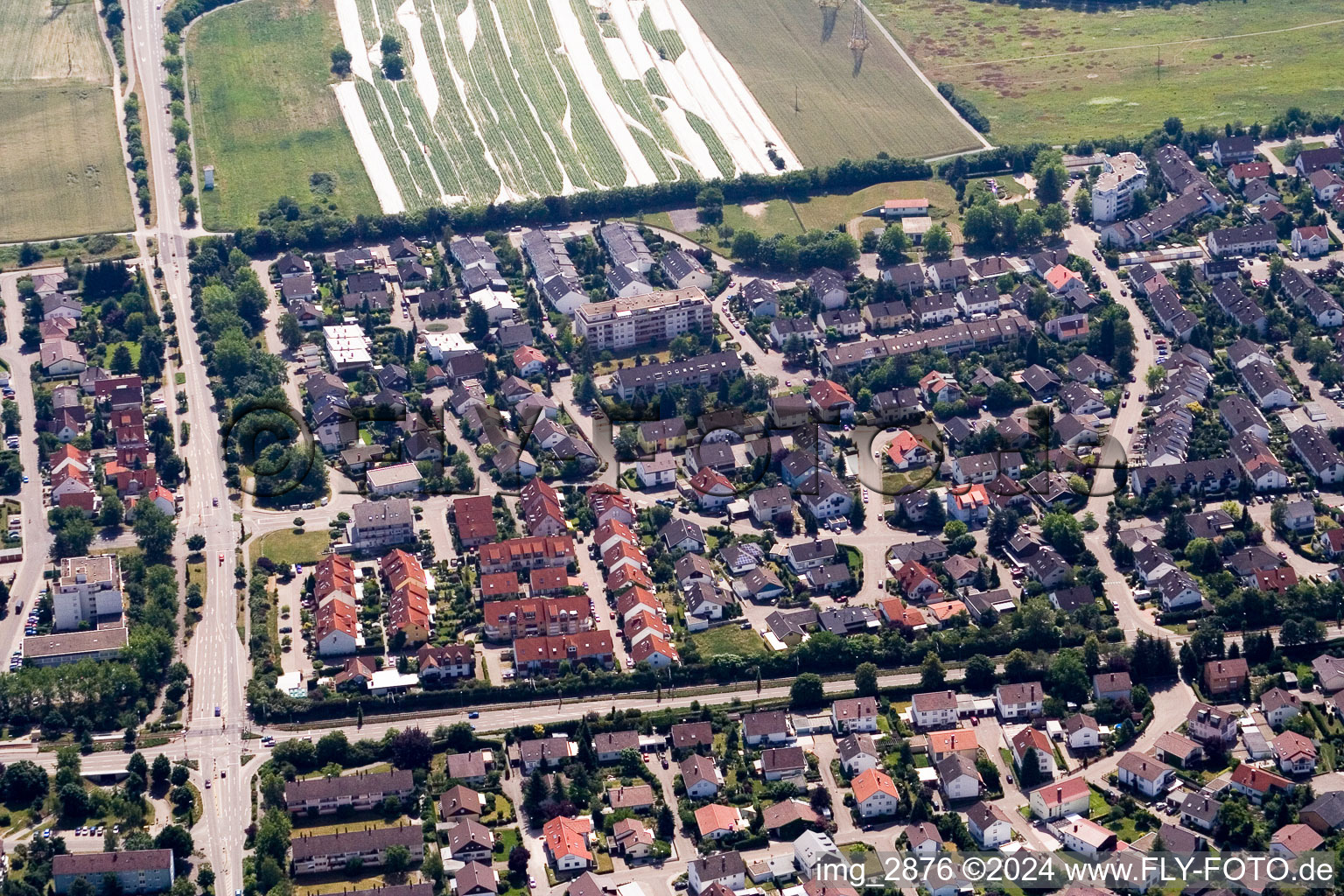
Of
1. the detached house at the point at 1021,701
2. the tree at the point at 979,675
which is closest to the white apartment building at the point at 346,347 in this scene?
the tree at the point at 979,675

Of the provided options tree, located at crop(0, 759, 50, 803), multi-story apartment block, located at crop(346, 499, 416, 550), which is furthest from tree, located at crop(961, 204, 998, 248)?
tree, located at crop(0, 759, 50, 803)

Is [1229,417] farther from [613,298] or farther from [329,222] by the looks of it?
[329,222]

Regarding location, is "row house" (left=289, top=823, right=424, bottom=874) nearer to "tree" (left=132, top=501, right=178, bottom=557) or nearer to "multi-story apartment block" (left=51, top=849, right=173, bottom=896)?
"multi-story apartment block" (left=51, top=849, right=173, bottom=896)

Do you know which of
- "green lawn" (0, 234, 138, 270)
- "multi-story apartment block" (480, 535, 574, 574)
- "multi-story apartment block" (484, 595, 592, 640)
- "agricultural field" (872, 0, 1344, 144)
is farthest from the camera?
"agricultural field" (872, 0, 1344, 144)

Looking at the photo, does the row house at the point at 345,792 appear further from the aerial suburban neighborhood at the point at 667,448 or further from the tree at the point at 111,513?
the tree at the point at 111,513

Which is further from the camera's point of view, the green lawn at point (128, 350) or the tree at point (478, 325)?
the tree at point (478, 325)

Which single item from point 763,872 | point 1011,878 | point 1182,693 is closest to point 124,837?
point 763,872

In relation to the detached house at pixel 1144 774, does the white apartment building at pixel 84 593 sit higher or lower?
higher
